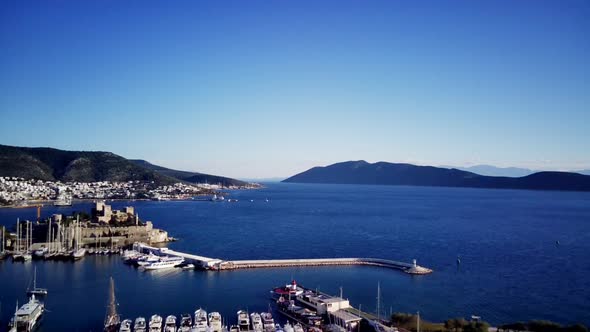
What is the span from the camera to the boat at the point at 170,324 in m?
16.8

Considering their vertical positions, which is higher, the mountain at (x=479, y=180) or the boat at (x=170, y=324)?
the mountain at (x=479, y=180)

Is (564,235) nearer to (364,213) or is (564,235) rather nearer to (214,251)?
(364,213)

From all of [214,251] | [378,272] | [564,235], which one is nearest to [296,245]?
[214,251]

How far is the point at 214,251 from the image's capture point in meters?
33.8

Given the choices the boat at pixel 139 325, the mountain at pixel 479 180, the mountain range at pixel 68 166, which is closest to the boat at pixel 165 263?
the boat at pixel 139 325

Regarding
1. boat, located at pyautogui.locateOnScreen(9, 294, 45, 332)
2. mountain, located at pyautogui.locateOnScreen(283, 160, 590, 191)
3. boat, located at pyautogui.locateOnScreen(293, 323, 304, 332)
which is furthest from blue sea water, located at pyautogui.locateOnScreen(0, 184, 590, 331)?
mountain, located at pyautogui.locateOnScreen(283, 160, 590, 191)

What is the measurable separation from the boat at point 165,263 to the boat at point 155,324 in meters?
11.0

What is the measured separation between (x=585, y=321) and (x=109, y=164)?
107 m

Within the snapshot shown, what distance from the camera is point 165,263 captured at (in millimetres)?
28578

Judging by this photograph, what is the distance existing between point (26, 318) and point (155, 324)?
469 cm

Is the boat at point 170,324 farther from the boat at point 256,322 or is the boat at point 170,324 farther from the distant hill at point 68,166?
the distant hill at point 68,166

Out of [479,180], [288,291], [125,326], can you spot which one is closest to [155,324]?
[125,326]

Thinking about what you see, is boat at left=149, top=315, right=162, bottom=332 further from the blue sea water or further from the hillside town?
the hillside town

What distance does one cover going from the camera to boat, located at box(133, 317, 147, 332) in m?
16.6
